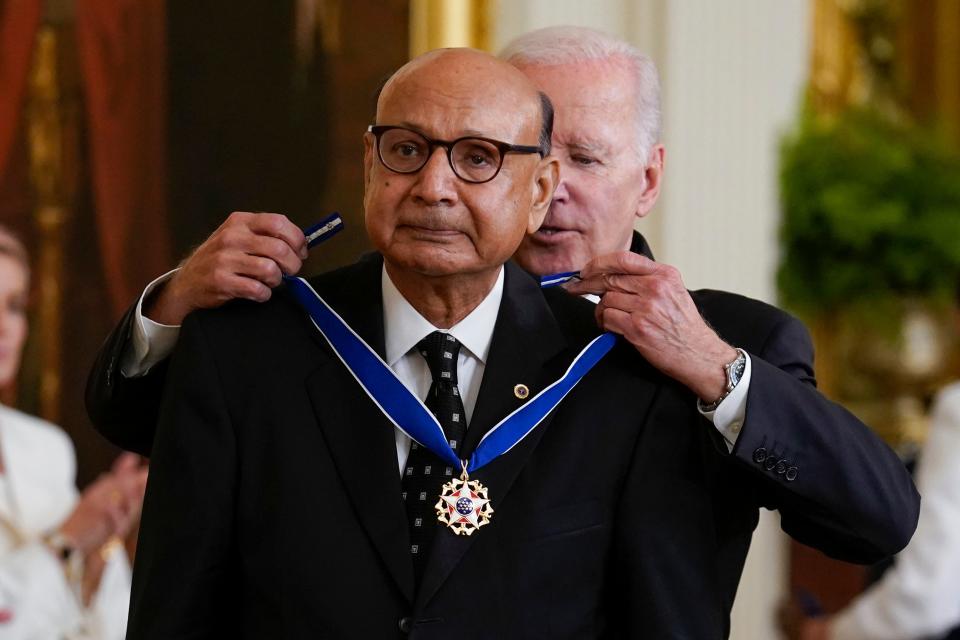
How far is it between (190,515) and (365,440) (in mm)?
319

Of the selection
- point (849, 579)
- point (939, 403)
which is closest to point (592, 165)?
point (939, 403)

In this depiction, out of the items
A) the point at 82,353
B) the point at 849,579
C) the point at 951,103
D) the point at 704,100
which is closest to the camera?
the point at 82,353

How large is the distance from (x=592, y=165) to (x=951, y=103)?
8290mm

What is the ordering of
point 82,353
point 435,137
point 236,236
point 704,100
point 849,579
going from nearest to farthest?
1. point 435,137
2. point 236,236
3. point 82,353
4. point 704,100
5. point 849,579

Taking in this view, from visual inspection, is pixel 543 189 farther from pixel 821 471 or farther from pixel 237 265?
pixel 821 471

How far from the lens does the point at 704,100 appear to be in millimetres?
6785

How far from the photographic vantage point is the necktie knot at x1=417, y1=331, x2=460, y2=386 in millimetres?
2521

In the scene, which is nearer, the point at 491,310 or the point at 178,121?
the point at 491,310

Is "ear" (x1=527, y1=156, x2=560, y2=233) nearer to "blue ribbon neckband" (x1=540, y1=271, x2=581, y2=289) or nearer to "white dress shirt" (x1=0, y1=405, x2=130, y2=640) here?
"blue ribbon neckband" (x1=540, y1=271, x2=581, y2=289)

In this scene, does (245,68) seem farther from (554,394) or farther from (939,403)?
(554,394)

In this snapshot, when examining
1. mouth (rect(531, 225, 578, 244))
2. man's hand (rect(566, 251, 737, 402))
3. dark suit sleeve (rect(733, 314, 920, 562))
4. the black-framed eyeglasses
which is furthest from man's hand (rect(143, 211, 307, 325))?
dark suit sleeve (rect(733, 314, 920, 562))

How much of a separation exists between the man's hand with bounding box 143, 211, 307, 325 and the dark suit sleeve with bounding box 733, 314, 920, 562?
86cm

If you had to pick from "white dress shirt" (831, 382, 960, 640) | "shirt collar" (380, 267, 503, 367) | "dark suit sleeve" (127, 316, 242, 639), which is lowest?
"white dress shirt" (831, 382, 960, 640)

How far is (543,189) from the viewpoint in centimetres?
264
